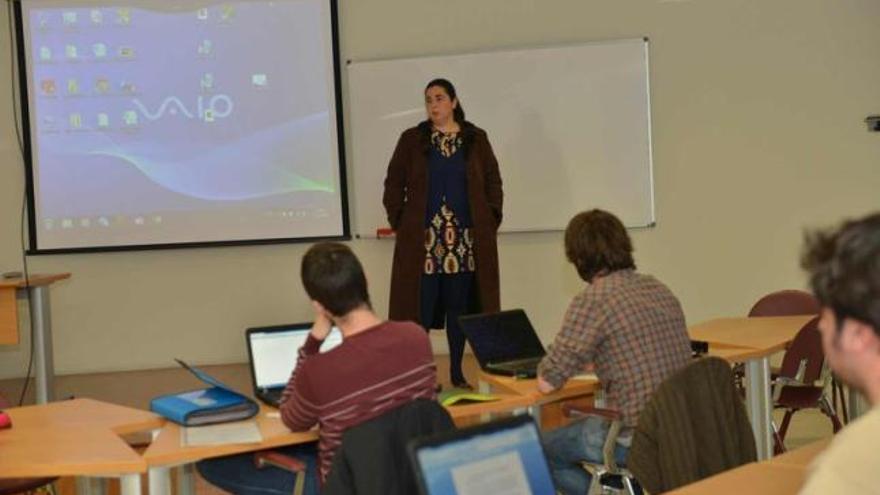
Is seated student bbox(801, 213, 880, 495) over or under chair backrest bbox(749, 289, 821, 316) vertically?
over

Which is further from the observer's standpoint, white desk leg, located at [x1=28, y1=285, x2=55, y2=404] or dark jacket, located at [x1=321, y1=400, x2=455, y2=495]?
white desk leg, located at [x1=28, y1=285, x2=55, y2=404]

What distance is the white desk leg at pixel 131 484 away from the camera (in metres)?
2.70

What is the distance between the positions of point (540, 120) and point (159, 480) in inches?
160

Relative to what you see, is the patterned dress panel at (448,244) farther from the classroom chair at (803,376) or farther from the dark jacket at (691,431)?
the dark jacket at (691,431)

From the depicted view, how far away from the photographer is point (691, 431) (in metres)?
2.78

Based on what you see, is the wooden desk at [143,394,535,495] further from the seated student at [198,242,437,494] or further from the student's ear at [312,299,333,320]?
the student's ear at [312,299,333,320]

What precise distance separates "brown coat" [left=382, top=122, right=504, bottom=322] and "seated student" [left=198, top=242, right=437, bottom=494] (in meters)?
2.43

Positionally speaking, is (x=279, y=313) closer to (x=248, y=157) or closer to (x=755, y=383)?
(x=248, y=157)

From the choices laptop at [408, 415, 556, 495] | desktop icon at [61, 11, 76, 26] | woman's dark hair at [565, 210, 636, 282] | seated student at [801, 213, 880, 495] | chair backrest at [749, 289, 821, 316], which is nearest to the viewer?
seated student at [801, 213, 880, 495]

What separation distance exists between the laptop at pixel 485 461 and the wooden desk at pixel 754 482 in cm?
28

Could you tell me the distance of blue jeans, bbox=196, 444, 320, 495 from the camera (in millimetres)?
3100

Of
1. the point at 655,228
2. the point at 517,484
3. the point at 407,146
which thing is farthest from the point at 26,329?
the point at 517,484

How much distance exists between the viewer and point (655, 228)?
651cm

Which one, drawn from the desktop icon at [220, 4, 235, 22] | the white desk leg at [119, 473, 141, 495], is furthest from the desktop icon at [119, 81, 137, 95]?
the white desk leg at [119, 473, 141, 495]
